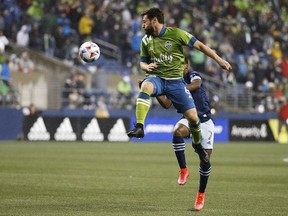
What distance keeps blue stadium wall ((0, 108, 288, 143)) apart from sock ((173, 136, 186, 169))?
728 inches

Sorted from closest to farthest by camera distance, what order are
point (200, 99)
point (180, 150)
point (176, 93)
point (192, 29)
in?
point (176, 93), point (200, 99), point (180, 150), point (192, 29)

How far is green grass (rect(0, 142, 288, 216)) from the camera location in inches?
455

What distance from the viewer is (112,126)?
3538 centimetres

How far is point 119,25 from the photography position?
124 feet

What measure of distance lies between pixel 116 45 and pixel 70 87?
3.18m

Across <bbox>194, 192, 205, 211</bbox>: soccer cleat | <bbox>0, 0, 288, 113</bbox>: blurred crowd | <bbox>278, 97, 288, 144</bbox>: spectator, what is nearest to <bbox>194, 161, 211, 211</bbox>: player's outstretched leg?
<bbox>194, 192, 205, 211</bbox>: soccer cleat

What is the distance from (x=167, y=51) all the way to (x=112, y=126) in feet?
77.4

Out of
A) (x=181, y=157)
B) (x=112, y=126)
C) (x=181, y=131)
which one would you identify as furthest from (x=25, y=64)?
(x=181, y=157)

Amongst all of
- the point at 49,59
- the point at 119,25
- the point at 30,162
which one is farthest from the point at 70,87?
the point at 30,162

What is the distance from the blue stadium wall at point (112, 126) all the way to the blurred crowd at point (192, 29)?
5.01 ft

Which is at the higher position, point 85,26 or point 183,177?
point 85,26

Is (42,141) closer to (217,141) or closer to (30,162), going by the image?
(217,141)

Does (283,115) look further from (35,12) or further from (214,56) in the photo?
(214,56)

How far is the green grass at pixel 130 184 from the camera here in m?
11.6
